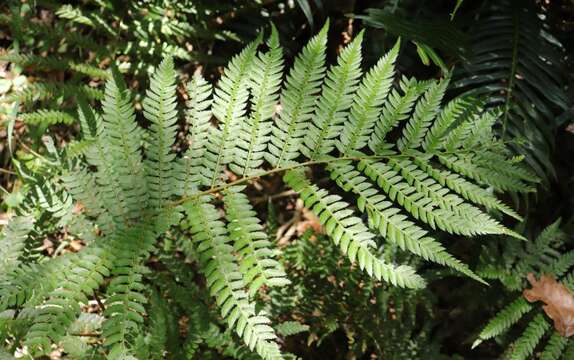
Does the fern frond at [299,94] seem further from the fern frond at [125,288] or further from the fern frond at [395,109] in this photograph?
the fern frond at [125,288]

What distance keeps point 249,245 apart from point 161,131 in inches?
18.9

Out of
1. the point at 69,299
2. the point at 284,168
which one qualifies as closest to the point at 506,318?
the point at 284,168

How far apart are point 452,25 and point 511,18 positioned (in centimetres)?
35

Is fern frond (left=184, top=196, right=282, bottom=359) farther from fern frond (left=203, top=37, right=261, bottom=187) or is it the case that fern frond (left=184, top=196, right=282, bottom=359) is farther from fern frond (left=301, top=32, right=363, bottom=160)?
fern frond (left=301, top=32, right=363, bottom=160)

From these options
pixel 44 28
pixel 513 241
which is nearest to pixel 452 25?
pixel 513 241

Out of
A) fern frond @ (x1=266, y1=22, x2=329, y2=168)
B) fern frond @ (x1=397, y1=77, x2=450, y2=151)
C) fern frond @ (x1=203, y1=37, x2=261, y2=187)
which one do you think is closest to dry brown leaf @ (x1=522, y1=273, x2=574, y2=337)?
fern frond @ (x1=397, y1=77, x2=450, y2=151)

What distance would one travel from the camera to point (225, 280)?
1577 mm

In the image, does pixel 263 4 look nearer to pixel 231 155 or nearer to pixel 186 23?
pixel 186 23

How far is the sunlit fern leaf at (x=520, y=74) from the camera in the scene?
2.32m

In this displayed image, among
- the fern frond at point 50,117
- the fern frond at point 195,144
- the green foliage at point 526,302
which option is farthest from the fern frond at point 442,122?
the fern frond at point 50,117

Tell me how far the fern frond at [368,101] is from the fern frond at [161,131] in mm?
573

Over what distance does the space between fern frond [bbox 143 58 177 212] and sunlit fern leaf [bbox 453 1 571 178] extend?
131 cm

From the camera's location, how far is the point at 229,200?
173cm

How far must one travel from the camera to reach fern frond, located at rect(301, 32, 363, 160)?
1713 mm
